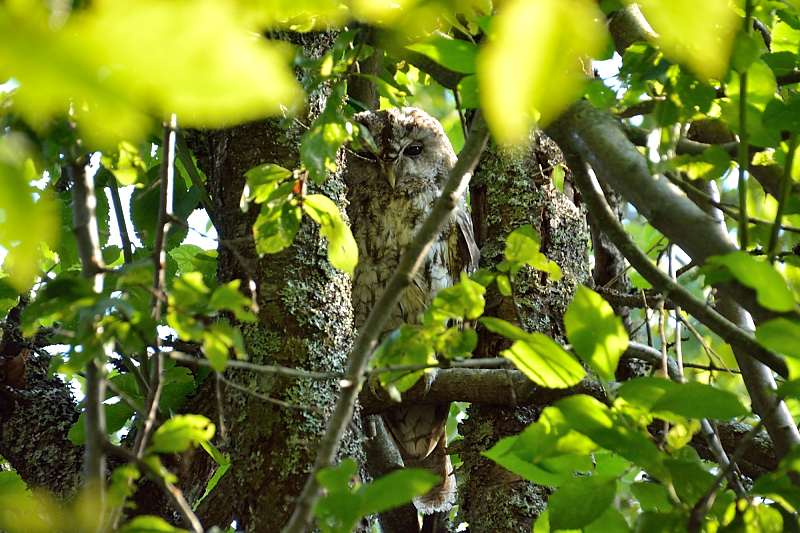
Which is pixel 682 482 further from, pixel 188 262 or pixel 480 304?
pixel 188 262

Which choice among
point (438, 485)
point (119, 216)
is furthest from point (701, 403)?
point (438, 485)


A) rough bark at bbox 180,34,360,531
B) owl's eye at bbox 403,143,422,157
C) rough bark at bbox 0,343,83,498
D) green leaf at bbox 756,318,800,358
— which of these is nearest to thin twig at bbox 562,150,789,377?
green leaf at bbox 756,318,800,358

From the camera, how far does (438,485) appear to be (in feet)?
9.31

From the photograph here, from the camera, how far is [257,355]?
5.55ft

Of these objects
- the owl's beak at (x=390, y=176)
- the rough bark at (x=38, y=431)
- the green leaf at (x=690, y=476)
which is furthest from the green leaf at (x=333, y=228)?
the owl's beak at (x=390, y=176)

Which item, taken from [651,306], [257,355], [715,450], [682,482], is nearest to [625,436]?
[682,482]

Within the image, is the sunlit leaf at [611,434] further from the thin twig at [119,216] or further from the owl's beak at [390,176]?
the owl's beak at [390,176]

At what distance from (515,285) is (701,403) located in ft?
5.20

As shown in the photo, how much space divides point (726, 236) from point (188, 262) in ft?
5.93

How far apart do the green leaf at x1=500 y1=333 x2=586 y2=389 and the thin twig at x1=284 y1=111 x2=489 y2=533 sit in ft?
0.47

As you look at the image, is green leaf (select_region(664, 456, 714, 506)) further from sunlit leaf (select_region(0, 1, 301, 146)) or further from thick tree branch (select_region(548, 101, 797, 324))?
sunlit leaf (select_region(0, 1, 301, 146))

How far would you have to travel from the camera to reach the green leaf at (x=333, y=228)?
120 cm

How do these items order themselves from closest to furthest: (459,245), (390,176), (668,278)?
(668,278), (459,245), (390,176)

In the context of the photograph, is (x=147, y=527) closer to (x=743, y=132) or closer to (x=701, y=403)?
(x=701, y=403)
